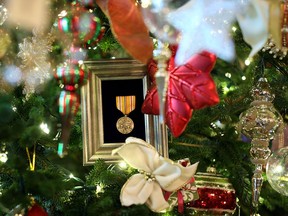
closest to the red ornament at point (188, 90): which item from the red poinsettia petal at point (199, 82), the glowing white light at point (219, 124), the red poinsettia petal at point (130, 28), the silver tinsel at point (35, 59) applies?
the red poinsettia petal at point (199, 82)

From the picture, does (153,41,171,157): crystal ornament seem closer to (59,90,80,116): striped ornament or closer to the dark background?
(59,90,80,116): striped ornament

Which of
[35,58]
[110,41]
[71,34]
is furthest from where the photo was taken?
[110,41]

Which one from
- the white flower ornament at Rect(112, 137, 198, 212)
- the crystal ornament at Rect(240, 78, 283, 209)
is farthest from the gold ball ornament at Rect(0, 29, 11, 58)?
the crystal ornament at Rect(240, 78, 283, 209)

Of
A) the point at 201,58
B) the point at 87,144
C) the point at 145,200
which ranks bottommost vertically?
the point at 145,200

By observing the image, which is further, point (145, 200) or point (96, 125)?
point (96, 125)

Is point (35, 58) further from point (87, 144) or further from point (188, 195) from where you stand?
point (188, 195)

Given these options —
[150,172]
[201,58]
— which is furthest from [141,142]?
[201,58]

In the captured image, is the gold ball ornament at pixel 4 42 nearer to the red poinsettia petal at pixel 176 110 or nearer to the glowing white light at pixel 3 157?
the glowing white light at pixel 3 157

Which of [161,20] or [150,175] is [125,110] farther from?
[161,20]
